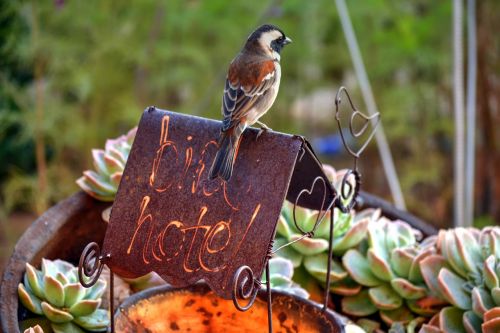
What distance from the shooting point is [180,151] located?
1.14 meters

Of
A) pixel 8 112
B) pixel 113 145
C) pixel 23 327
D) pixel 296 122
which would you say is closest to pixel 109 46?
pixel 8 112

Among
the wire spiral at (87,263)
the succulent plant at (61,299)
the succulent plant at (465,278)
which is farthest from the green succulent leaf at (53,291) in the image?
the succulent plant at (465,278)

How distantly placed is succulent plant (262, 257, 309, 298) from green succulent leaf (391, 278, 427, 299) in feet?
0.62

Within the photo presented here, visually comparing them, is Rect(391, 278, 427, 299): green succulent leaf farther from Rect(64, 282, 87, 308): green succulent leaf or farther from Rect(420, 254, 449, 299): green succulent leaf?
Rect(64, 282, 87, 308): green succulent leaf

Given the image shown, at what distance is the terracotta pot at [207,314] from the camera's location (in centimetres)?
115

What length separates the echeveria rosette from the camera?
4.61ft

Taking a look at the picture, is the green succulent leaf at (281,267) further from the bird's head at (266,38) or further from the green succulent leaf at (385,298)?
the bird's head at (266,38)

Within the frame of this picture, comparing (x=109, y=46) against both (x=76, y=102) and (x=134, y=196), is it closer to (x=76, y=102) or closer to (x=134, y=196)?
(x=76, y=102)

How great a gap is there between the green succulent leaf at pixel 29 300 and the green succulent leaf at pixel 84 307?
0.06m

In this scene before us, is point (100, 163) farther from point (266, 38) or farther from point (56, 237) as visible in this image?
point (266, 38)

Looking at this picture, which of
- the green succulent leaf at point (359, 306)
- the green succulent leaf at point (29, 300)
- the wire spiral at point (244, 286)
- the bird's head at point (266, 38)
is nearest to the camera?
the wire spiral at point (244, 286)

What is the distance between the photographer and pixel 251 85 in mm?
1268

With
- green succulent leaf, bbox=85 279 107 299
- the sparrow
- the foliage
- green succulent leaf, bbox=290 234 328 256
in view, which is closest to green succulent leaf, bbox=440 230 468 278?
green succulent leaf, bbox=290 234 328 256

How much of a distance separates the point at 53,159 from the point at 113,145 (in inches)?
84.6
